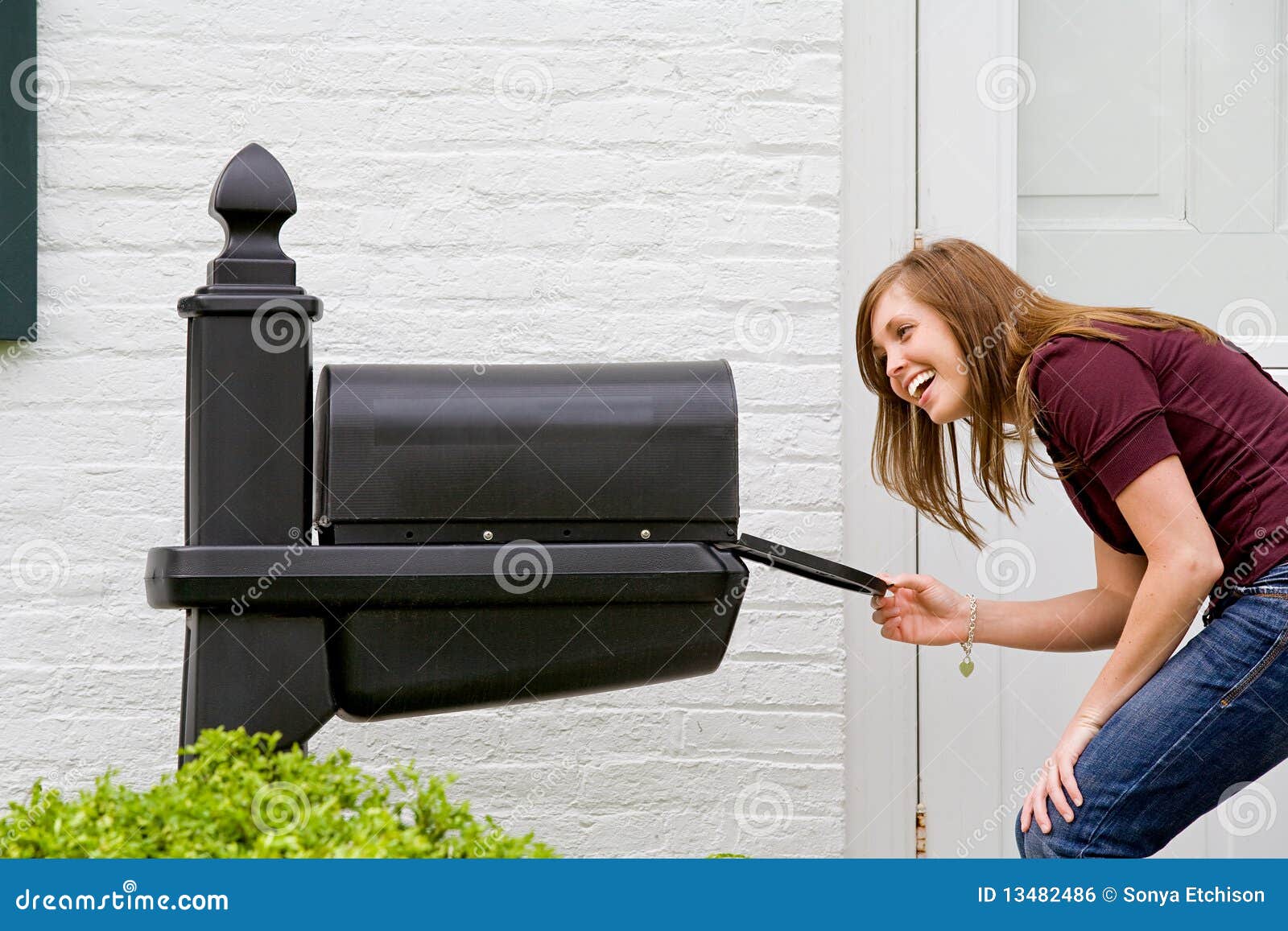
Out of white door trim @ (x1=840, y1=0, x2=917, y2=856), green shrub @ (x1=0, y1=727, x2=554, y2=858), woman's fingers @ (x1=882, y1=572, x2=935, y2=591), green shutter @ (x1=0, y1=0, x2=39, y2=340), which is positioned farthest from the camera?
white door trim @ (x1=840, y1=0, x2=917, y2=856)

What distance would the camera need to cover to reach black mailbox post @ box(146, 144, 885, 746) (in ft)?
3.69

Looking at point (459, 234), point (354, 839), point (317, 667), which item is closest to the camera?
point (354, 839)

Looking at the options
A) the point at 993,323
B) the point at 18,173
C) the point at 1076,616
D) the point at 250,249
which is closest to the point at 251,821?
the point at 250,249

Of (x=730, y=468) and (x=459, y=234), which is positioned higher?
(x=459, y=234)

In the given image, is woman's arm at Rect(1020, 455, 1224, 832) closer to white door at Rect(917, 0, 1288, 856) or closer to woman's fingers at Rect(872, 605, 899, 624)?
woman's fingers at Rect(872, 605, 899, 624)

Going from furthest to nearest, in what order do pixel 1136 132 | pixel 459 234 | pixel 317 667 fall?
1. pixel 1136 132
2. pixel 459 234
3. pixel 317 667

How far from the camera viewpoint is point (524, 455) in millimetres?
1162

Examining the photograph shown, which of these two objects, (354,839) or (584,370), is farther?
(584,370)

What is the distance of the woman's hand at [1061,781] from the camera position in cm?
136

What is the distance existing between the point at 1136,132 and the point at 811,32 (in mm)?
660

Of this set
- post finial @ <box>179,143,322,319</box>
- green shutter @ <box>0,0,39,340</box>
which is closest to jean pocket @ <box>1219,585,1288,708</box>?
post finial @ <box>179,143,322,319</box>

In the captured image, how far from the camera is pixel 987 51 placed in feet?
6.97

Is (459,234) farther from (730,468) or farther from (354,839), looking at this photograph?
(354,839)

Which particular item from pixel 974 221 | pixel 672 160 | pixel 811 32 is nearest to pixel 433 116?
pixel 672 160
